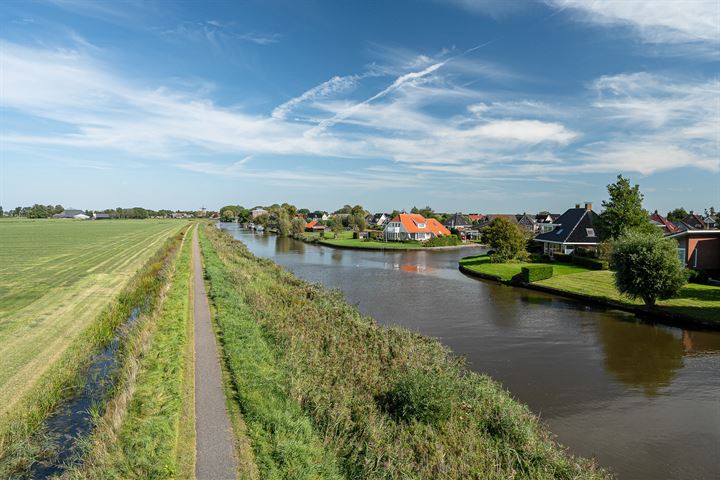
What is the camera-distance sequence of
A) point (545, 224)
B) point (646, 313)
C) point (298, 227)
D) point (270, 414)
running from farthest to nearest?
1. point (298, 227)
2. point (545, 224)
3. point (646, 313)
4. point (270, 414)

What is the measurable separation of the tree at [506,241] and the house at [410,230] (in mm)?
29587

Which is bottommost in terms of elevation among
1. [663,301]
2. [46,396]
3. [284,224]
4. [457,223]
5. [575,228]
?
[46,396]

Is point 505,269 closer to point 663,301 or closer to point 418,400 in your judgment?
point 663,301

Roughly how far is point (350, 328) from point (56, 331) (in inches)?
450

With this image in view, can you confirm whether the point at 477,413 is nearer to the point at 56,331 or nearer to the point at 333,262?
the point at 56,331

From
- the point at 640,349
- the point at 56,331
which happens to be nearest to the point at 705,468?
the point at 640,349

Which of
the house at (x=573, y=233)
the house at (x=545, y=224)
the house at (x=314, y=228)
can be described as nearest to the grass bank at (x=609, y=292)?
the house at (x=573, y=233)

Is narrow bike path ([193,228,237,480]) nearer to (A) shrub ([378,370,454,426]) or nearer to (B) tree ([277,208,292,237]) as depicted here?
(A) shrub ([378,370,454,426])

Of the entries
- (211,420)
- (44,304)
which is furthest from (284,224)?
(211,420)

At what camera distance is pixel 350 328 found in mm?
15992

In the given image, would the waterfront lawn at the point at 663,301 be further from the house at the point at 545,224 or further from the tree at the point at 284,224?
the tree at the point at 284,224

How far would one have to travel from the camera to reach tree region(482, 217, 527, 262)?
40750 millimetres

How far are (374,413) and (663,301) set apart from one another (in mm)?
21589

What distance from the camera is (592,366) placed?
48.2ft
